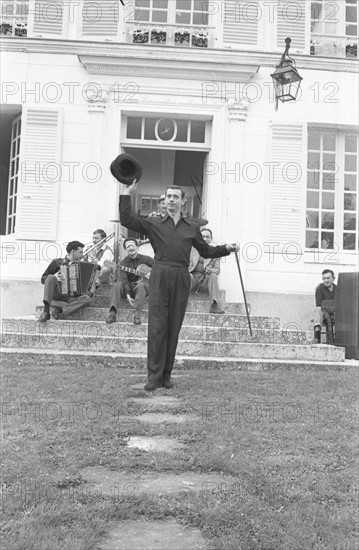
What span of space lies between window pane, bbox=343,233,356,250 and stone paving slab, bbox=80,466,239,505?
869 centimetres

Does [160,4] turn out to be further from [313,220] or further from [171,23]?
[313,220]

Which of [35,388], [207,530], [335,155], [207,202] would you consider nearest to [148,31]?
[207,202]

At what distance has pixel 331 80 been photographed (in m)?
11.1

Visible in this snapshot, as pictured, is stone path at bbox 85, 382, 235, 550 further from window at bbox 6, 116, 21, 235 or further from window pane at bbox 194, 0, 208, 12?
window pane at bbox 194, 0, 208, 12

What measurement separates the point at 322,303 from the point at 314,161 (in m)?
3.00

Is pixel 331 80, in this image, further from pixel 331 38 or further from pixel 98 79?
pixel 98 79

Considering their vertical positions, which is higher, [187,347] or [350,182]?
[350,182]

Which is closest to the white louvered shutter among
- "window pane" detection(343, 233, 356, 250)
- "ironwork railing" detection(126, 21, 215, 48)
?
"window pane" detection(343, 233, 356, 250)

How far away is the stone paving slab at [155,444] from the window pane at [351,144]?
8898mm

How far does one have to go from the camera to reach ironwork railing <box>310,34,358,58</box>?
11.3 m

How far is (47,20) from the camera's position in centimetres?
1102

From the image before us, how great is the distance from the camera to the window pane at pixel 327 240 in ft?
36.7

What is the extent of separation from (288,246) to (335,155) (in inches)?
82.7

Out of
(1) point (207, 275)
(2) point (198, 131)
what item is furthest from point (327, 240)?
(2) point (198, 131)
